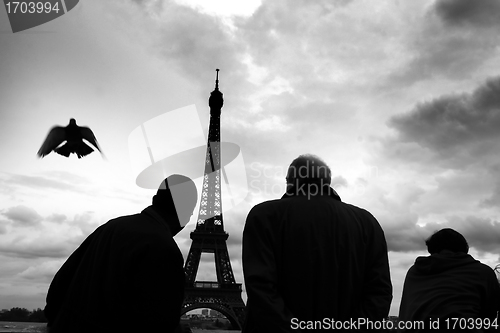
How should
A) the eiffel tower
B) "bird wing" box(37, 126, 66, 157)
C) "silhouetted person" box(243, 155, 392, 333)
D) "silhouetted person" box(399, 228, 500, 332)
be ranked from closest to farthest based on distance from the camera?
"silhouetted person" box(243, 155, 392, 333), "silhouetted person" box(399, 228, 500, 332), "bird wing" box(37, 126, 66, 157), the eiffel tower

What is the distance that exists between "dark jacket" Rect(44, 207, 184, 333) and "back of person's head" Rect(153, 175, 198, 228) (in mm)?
266

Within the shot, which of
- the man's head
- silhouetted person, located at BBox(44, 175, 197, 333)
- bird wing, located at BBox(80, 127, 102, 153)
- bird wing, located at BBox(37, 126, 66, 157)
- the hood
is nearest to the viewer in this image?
silhouetted person, located at BBox(44, 175, 197, 333)

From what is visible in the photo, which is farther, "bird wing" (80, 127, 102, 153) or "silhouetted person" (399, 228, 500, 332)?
"bird wing" (80, 127, 102, 153)

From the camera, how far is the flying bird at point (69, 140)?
529cm

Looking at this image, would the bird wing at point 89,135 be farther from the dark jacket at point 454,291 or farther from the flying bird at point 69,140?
the dark jacket at point 454,291

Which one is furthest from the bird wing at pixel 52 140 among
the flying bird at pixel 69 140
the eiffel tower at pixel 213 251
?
the eiffel tower at pixel 213 251

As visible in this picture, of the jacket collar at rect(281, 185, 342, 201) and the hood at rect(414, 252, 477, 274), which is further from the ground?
the jacket collar at rect(281, 185, 342, 201)

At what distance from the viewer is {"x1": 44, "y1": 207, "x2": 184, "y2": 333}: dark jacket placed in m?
3.25

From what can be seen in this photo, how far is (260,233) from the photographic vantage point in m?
3.57

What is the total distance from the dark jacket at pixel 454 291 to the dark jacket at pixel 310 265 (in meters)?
1.32

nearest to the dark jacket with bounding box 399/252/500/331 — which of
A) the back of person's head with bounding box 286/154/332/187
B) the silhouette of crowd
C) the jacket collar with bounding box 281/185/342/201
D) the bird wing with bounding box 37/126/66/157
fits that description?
the silhouette of crowd

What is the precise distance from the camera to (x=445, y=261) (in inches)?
189

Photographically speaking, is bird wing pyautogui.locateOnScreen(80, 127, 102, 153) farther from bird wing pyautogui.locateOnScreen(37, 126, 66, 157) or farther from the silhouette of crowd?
the silhouette of crowd

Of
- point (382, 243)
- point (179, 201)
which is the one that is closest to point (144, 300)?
point (179, 201)
